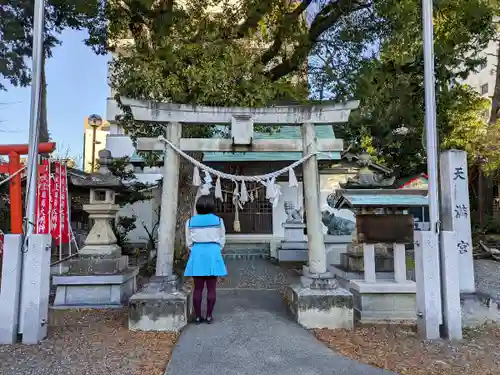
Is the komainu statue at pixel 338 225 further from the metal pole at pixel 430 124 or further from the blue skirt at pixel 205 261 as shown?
the blue skirt at pixel 205 261

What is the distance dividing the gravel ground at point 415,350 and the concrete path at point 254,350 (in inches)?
9.7

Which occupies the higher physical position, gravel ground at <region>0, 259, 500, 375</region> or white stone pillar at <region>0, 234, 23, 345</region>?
white stone pillar at <region>0, 234, 23, 345</region>

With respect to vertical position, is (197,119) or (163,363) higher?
(197,119)

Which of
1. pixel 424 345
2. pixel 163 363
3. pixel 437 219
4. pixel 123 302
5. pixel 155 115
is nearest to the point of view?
pixel 163 363

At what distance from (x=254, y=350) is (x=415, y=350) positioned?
6.30ft

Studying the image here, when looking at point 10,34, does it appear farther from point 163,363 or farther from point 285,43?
point 163,363

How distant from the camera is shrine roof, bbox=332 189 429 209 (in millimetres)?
7129

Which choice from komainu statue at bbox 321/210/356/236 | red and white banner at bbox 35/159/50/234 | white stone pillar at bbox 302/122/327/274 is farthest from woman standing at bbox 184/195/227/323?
komainu statue at bbox 321/210/356/236

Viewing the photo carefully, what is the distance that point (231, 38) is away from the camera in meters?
8.66

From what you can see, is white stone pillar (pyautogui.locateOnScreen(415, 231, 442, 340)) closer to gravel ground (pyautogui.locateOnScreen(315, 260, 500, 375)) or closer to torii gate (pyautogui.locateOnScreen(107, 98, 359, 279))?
gravel ground (pyautogui.locateOnScreen(315, 260, 500, 375))

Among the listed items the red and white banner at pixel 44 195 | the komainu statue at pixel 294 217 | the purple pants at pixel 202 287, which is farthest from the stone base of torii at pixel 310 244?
the komainu statue at pixel 294 217

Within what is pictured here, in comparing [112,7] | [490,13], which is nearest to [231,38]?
[112,7]

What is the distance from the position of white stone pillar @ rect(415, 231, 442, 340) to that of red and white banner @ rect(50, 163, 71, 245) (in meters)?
7.00

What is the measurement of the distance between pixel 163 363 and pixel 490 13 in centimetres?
950
